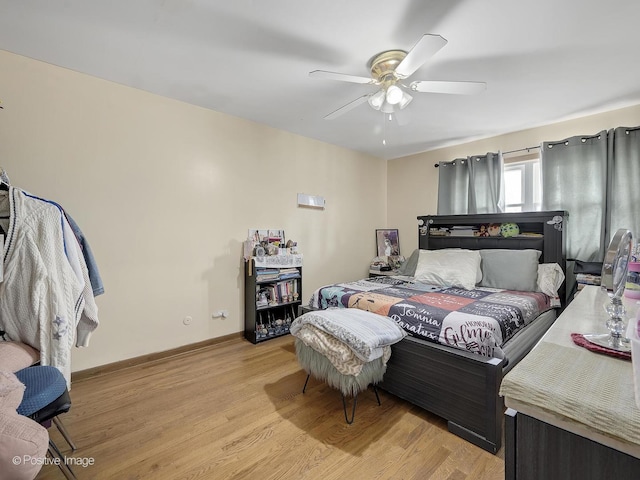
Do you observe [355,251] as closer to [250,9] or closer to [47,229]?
[250,9]

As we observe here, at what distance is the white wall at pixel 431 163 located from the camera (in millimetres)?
2895

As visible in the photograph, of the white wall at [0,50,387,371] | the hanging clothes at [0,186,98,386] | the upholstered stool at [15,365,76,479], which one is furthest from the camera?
the white wall at [0,50,387,371]

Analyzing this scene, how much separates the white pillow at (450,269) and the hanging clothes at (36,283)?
289 centimetres

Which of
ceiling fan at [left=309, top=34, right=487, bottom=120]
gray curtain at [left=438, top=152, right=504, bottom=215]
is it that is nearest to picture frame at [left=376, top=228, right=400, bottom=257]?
gray curtain at [left=438, top=152, right=504, bottom=215]

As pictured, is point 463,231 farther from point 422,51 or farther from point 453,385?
point 422,51

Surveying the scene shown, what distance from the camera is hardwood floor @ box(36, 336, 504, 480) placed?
4.75 ft

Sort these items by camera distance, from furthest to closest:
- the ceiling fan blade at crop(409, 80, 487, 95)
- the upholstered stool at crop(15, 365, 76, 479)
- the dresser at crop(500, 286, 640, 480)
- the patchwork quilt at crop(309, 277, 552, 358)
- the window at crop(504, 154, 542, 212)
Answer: the window at crop(504, 154, 542, 212) < the ceiling fan blade at crop(409, 80, 487, 95) < the patchwork quilt at crop(309, 277, 552, 358) < the upholstered stool at crop(15, 365, 76, 479) < the dresser at crop(500, 286, 640, 480)

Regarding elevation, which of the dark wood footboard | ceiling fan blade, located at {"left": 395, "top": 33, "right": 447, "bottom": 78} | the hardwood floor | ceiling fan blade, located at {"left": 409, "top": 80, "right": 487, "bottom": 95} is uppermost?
ceiling fan blade, located at {"left": 409, "top": 80, "right": 487, "bottom": 95}

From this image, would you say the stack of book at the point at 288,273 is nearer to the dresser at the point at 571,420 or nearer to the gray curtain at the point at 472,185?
the gray curtain at the point at 472,185

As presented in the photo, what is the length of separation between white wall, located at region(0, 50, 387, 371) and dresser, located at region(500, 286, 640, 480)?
9.11ft

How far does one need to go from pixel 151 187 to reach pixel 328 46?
74.7 inches

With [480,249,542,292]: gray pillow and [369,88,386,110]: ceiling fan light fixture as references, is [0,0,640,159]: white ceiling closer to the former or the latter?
[369,88,386,110]: ceiling fan light fixture

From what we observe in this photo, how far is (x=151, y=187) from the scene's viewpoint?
2605mm

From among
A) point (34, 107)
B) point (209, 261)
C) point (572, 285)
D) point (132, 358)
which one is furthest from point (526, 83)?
point (132, 358)
